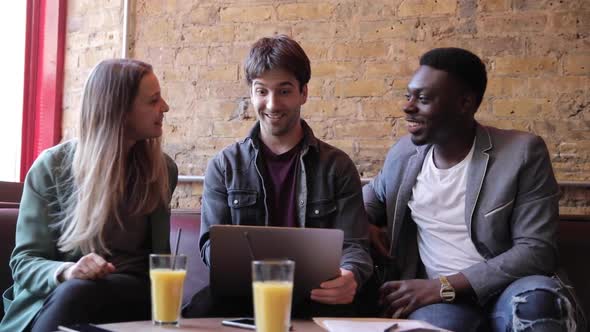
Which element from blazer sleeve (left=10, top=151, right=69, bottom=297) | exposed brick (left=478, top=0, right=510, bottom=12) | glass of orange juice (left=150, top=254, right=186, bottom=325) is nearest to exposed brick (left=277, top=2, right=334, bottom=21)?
exposed brick (left=478, top=0, right=510, bottom=12)

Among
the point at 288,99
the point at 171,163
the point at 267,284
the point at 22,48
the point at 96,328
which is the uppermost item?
the point at 22,48

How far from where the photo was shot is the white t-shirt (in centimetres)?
223

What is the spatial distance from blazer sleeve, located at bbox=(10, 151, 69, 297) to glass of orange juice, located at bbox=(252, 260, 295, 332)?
0.76m

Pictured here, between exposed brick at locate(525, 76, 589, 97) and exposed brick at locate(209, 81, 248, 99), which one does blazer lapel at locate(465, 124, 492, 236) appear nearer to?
exposed brick at locate(525, 76, 589, 97)

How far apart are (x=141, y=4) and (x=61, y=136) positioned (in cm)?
76

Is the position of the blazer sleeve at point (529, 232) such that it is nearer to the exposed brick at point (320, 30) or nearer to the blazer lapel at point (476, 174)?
the blazer lapel at point (476, 174)

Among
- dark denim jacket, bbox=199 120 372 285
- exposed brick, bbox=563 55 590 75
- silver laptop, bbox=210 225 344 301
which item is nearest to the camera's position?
→ silver laptop, bbox=210 225 344 301

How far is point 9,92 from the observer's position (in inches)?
141

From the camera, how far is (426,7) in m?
2.80

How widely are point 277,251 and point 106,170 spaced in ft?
2.20

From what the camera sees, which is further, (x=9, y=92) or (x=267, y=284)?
(x=9, y=92)

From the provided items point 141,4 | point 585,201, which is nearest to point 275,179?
point 585,201

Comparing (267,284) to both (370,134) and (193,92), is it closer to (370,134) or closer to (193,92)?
(370,134)

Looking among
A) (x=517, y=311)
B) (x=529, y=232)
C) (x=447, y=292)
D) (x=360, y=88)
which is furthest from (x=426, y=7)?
(x=517, y=311)
